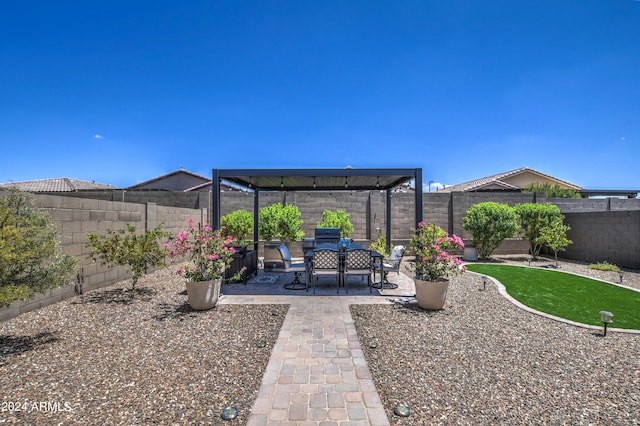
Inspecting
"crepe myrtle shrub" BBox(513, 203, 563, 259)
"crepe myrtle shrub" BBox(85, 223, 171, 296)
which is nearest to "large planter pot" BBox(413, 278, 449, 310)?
"crepe myrtle shrub" BBox(85, 223, 171, 296)

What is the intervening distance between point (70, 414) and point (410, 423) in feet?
8.93

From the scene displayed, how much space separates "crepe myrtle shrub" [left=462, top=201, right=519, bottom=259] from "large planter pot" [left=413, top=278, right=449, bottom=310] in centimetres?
714

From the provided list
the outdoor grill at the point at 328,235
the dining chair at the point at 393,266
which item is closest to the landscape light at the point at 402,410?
the dining chair at the point at 393,266

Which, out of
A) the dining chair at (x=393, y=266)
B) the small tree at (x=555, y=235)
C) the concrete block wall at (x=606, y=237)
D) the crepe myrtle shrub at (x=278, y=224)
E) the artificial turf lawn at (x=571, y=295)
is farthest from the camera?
the crepe myrtle shrub at (x=278, y=224)

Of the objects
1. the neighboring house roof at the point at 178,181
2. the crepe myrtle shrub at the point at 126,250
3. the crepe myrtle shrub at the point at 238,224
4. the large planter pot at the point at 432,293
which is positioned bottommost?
the large planter pot at the point at 432,293

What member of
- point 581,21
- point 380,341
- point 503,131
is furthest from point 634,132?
point 380,341

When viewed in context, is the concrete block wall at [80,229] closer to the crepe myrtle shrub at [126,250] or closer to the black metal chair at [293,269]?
the crepe myrtle shrub at [126,250]

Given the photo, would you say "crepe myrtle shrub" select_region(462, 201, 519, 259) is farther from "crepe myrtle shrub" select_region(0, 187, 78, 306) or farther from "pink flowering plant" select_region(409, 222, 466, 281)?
"crepe myrtle shrub" select_region(0, 187, 78, 306)

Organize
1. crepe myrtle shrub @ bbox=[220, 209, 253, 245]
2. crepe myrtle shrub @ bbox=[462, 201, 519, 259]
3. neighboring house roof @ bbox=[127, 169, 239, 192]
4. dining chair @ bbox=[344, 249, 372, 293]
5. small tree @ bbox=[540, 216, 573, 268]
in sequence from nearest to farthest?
dining chair @ bbox=[344, 249, 372, 293] → small tree @ bbox=[540, 216, 573, 268] → crepe myrtle shrub @ bbox=[462, 201, 519, 259] → crepe myrtle shrub @ bbox=[220, 209, 253, 245] → neighboring house roof @ bbox=[127, 169, 239, 192]

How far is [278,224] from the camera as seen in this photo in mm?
10352

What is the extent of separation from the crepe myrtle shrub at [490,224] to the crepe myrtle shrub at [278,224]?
272 inches

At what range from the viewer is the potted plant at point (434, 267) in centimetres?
494

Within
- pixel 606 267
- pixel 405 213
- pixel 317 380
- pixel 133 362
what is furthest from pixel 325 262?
pixel 606 267

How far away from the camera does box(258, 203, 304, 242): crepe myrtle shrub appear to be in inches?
405
